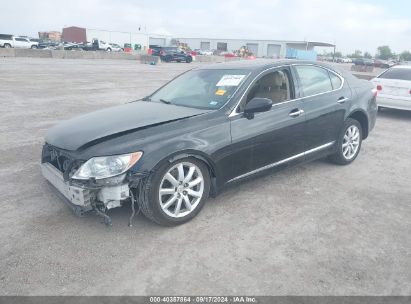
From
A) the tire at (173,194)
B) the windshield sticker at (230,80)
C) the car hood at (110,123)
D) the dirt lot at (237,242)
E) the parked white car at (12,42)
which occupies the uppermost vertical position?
the parked white car at (12,42)

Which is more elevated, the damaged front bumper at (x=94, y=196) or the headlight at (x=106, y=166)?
the headlight at (x=106, y=166)

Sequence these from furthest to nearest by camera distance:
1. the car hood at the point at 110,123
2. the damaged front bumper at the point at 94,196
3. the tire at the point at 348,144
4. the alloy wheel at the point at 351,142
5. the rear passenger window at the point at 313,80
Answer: the alloy wheel at the point at 351,142 → the tire at the point at 348,144 → the rear passenger window at the point at 313,80 → the car hood at the point at 110,123 → the damaged front bumper at the point at 94,196

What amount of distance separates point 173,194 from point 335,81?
311 cm

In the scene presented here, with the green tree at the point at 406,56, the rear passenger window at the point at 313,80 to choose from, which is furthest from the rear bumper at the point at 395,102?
the green tree at the point at 406,56

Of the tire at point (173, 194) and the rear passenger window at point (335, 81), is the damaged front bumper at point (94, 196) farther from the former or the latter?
the rear passenger window at point (335, 81)

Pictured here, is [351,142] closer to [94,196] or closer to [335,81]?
[335,81]

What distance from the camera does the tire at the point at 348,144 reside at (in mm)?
5160

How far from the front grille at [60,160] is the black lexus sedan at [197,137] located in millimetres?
11

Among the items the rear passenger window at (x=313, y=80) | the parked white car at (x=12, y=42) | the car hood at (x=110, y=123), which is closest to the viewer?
the car hood at (x=110, y=123)

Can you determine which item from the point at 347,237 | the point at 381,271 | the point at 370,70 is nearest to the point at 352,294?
the point at 381,271

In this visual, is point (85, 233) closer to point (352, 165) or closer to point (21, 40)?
point (352, 165)

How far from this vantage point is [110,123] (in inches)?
145

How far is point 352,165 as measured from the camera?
17.9 feet

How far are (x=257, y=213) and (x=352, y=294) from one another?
1.38 m
